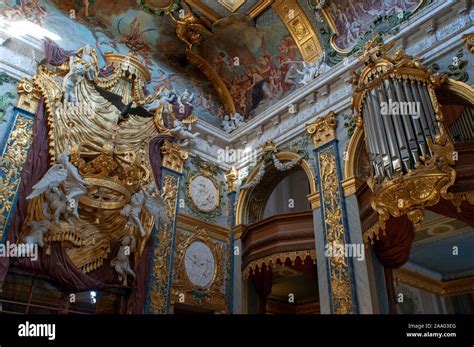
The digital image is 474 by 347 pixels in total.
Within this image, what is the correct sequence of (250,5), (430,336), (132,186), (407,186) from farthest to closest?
1. (250,5)
2. (132,186)
3. (407,186)
4. (430,336)

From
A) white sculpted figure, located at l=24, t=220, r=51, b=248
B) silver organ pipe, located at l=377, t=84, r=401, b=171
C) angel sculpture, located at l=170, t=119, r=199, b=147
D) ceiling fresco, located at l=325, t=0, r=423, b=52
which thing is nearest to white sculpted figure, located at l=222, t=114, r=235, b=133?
angel sculpture, located at l=170, t=119, r=199, b=147

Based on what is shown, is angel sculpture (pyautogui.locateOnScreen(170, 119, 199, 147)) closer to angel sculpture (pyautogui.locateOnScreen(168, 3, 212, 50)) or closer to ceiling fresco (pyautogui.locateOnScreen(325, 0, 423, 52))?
angel sculpture (pyautogui.locateOnScreen(168, 3, 212, 50))

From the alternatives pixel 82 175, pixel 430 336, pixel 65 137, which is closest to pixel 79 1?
pixel 65 137

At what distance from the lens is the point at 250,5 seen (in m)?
10.0

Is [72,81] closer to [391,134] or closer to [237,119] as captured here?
[237,119]

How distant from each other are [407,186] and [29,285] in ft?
19.5

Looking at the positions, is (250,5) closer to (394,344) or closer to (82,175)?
(82,175)

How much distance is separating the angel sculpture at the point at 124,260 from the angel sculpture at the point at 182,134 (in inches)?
107

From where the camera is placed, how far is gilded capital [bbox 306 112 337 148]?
8.12 metres

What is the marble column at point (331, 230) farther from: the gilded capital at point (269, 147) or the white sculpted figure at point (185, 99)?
the white sculpted figure at point (185, 99)

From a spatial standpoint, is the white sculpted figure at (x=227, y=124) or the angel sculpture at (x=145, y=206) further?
the white sculpted figure at (x=227, y=124)

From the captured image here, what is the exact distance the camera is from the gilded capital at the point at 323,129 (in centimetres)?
812

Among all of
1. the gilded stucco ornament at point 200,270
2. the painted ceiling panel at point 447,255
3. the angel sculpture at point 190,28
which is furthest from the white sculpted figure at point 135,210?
the painted ceiling panel at point 447,255

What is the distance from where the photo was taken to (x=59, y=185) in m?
6.72
